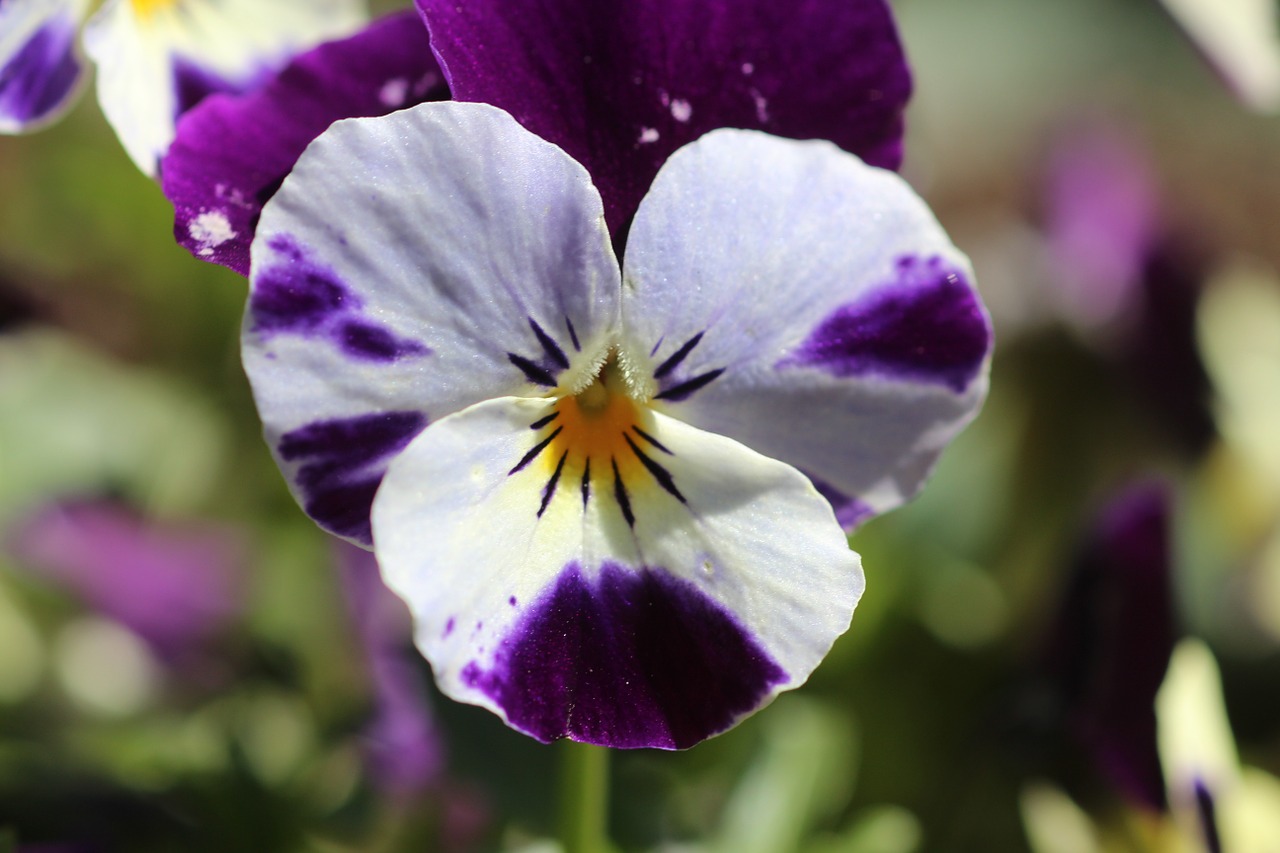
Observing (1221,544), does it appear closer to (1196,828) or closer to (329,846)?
(1196,828)

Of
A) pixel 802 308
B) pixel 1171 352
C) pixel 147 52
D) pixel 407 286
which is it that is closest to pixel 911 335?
pixel 802 308

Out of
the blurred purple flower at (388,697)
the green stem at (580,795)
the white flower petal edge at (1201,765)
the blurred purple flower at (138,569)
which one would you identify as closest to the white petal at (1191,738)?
the white flower petal edge at (1201,765)

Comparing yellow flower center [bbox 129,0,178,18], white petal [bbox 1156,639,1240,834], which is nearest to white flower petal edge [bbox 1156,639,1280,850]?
white petal [bbox 1156,639,1240,834]

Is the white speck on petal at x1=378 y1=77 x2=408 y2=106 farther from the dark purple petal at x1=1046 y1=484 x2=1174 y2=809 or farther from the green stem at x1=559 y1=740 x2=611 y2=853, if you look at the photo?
the dark purple petal at x1=1046 y1=484 x2=1174 y2=809

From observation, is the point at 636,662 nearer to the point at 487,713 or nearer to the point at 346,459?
the point at 346,459

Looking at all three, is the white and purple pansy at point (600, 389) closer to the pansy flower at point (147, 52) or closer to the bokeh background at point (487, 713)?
the pansy flower at point (147, 52)
